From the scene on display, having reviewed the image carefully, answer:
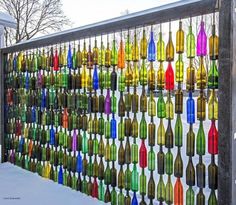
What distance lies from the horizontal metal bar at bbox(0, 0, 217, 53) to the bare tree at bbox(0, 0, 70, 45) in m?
16.1

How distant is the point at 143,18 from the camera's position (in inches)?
94.3

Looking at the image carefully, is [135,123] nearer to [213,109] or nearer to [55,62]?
[213,109]

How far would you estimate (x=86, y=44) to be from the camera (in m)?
3.04

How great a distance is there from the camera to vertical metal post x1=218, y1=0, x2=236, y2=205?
71.2 inches

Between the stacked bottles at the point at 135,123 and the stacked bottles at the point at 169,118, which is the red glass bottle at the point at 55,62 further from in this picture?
the stacked bottles at the point at 169,118

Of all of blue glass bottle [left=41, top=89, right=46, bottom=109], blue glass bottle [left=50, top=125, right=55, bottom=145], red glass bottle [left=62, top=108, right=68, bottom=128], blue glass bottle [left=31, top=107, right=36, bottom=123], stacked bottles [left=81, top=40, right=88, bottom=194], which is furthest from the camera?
blue glass bottle [left=31, top=107, right=36, bottom=123]

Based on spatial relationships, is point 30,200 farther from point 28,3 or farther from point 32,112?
point 28,3

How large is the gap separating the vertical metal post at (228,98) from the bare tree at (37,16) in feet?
57.7

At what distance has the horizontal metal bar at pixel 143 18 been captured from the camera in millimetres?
2043

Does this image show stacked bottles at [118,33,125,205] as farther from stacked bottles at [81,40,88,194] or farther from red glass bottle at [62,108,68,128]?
red glass bottle at [62,108,68,128]

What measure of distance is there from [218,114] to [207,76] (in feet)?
0.99

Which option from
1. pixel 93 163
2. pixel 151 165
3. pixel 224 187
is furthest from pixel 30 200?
pixel 224 187

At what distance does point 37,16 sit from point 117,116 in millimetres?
17616

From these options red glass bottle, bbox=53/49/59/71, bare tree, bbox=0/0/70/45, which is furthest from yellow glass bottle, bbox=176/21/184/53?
bare tree, bbox=0/0/70/45
